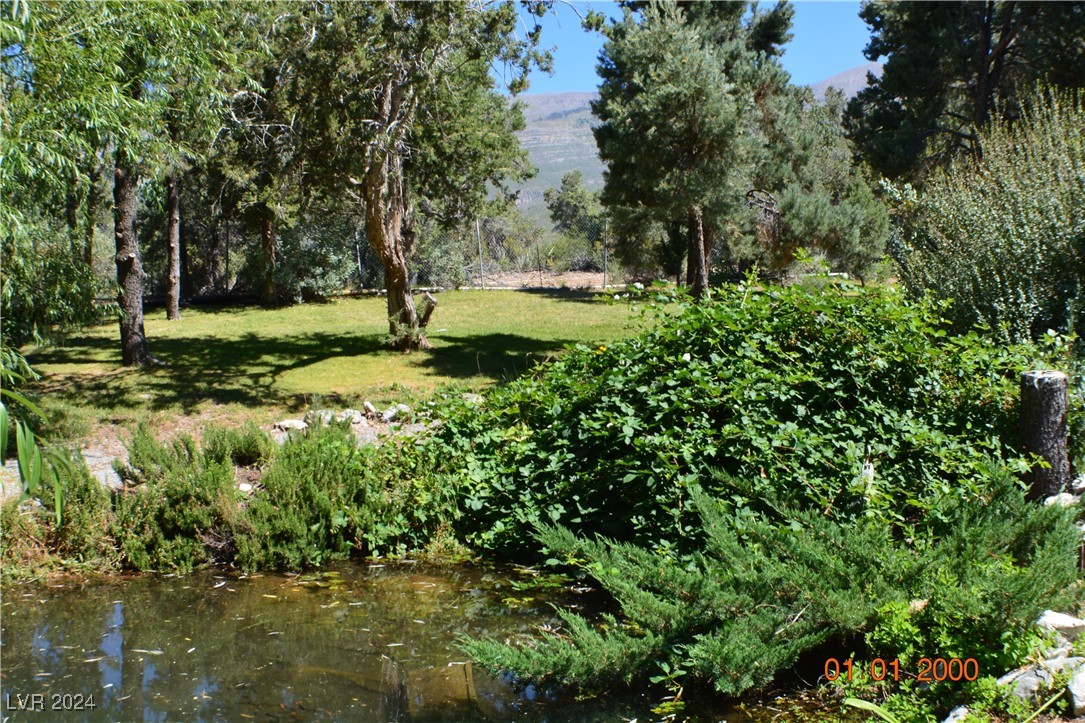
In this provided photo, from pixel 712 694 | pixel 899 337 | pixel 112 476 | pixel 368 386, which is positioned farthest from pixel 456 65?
pixel 712 694

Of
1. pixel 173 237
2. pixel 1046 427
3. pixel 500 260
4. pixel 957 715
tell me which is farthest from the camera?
pixel 500 260

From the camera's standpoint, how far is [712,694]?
163 inches

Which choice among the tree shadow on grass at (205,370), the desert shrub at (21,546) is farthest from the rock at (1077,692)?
the tree shadow on grass at (205,370)

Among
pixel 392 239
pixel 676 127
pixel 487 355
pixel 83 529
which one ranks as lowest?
pixel 83 529

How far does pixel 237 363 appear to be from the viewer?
48.4 ft

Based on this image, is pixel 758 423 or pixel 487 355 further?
pixel 487 355

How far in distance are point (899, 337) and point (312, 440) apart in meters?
4.34

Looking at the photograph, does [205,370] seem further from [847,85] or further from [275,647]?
[847,85]

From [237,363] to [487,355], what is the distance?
4.18 metres
